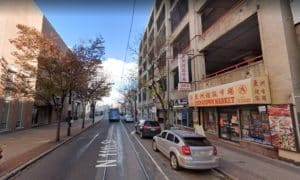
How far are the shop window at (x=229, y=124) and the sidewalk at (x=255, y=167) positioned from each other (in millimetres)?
2710

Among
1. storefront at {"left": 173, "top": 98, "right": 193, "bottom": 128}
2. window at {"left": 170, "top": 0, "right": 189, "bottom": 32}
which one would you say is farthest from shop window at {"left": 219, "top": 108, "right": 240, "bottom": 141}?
window at {"left": 170, "top": 0, "right": 189, "bottom": 32}

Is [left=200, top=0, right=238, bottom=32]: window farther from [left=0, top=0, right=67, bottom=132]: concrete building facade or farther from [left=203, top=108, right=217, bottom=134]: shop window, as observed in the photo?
[left=0, top=0, right=67, bottom=132]: concrete building facade

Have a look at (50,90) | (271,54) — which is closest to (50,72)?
(50,90)

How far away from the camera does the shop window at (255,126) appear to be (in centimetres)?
1037

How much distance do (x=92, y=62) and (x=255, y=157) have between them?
45.2 feet

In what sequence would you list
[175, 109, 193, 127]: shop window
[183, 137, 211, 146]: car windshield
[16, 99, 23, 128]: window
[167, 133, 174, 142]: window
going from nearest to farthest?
[183, 137, 211, 146]: car windshield < [167, 133, 174, 142]: window < [175, 109, 193, 127]: shop window < [16, 99, 23, 128]: window

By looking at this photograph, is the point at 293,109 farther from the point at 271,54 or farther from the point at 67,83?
the point at 67,83

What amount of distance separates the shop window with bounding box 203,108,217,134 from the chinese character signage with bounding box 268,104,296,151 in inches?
235

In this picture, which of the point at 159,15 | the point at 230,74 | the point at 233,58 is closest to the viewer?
the point at 230,74

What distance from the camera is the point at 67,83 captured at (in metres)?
15.7

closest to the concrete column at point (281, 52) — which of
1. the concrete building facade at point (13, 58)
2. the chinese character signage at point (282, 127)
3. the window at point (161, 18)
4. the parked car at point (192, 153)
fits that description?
the chinese character signage at point (282, 127)

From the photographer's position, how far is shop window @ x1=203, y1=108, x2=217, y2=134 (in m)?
15.4

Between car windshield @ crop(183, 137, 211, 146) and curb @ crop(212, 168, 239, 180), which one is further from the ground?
car windshield @ crop(183, 137, 211, 146)

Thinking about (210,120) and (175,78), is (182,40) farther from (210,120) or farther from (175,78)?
(210,120)
